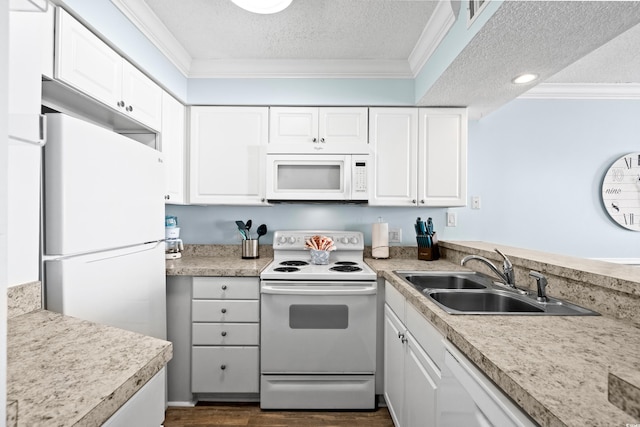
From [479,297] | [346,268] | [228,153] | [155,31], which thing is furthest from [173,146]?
[479,297]

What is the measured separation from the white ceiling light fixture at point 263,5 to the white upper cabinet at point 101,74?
2.33 feet

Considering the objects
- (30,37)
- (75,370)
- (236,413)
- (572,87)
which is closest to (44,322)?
(75,370)

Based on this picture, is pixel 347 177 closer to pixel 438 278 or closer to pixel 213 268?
pixel 438 278

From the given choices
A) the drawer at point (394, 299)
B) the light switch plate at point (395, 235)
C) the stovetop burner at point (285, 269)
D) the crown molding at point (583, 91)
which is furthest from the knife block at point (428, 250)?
the crown molding at point (583, 91)

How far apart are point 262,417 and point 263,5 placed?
2353 mm

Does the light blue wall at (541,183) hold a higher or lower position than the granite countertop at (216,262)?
higher

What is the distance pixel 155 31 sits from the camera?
1.92m

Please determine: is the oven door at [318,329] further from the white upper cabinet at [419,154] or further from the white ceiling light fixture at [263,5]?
the white ceiling light fixture at [263,5]

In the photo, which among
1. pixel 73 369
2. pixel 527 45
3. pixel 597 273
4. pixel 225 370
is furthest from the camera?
pixel 225 370

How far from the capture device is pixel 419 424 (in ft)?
4.45

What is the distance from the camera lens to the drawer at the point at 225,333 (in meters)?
2.04

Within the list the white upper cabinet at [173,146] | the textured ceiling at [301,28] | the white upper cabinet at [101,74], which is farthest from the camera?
the white upper cabinet at [173,146]

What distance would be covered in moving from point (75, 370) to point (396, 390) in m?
1.56

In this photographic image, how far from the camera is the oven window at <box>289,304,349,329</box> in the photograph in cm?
200
